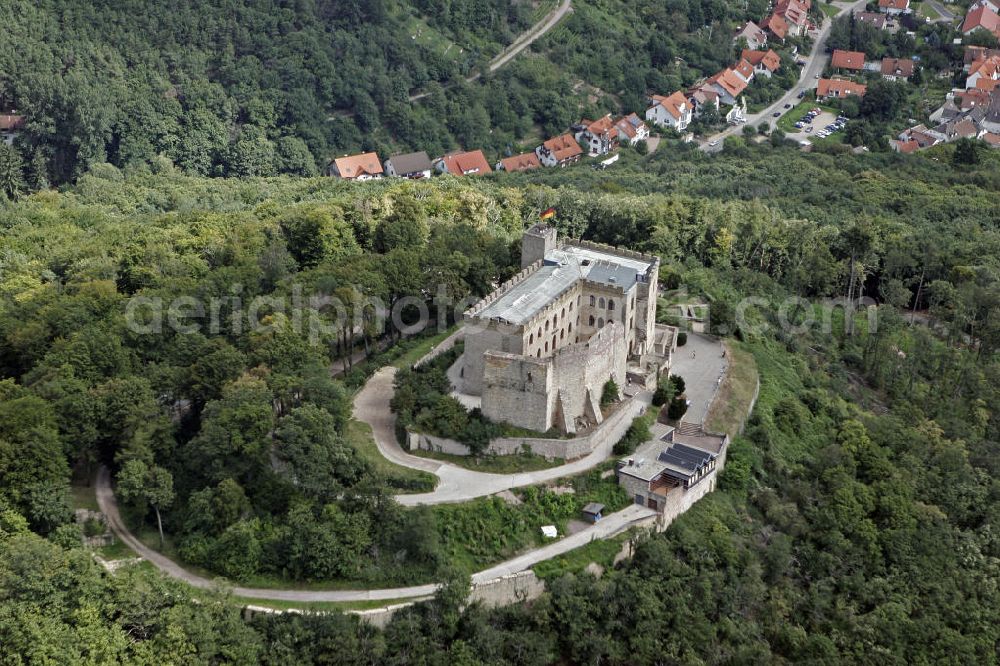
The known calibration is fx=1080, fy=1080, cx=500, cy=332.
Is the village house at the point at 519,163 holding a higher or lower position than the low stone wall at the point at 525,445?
lower

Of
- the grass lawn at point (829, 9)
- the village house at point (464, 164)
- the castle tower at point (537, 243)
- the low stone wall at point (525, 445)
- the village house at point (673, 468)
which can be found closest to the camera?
the village house at point (673, 468)

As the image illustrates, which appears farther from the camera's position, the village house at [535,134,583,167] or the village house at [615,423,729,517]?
the village house at [535,134,583,167]

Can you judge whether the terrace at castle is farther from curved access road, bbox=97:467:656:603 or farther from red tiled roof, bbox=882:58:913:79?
red tiled roof, bbox=882:58:913:79

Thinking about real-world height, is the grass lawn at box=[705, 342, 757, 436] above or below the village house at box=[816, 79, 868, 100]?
below

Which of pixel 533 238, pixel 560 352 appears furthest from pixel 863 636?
pixel 533 238

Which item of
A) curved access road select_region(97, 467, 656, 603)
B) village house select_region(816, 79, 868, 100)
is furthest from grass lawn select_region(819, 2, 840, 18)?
curved access road select_region(97, 467, 656, 603)

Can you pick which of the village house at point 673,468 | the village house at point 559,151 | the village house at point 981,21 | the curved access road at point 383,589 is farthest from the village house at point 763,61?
the curved access road at point 383,589

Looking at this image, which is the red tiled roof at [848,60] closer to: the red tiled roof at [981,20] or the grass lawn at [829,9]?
the red tiled roof at [981,20]

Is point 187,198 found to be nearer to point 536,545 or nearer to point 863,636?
point 536,545
